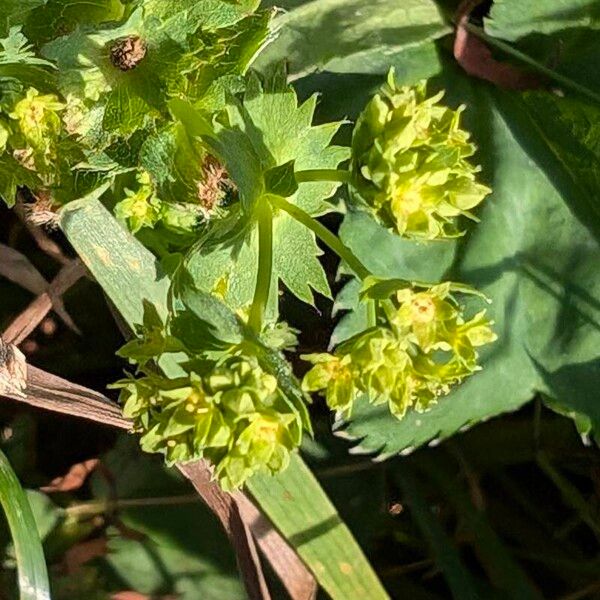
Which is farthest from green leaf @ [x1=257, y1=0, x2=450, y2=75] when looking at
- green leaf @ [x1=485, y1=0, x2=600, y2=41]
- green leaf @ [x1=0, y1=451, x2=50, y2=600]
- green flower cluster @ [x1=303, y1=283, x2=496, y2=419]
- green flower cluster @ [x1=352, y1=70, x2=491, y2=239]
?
green leaf @ [x1=0, y1=451, x2=50, y2=600]

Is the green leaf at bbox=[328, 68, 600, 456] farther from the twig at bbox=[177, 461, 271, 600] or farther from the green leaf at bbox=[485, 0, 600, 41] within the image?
the twig at bbox=[177, 461, 271, 600]

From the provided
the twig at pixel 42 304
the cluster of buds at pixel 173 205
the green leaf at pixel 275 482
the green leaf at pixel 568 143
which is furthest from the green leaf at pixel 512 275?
the twig at pixel 42 304

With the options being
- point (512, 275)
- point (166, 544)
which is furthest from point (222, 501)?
point (512, 275)

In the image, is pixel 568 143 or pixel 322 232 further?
pixel 568 143

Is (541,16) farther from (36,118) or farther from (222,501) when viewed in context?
(222,501)

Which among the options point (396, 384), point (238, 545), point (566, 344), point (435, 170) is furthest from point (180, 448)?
point (566, 344)
